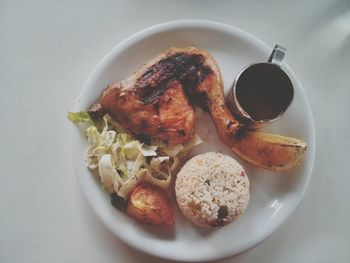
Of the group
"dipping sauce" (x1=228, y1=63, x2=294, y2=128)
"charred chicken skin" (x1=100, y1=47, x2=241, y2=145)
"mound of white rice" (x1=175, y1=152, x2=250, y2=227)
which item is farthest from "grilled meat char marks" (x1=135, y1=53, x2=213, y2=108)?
"mound of white rice" (x1=175, y1=152, x2=250, y2=227)

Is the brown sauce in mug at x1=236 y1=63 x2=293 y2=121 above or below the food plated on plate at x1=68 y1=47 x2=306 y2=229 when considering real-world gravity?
above

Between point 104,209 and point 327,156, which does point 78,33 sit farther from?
point 327,156

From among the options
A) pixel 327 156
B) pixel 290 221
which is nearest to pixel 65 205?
pixel 290 221

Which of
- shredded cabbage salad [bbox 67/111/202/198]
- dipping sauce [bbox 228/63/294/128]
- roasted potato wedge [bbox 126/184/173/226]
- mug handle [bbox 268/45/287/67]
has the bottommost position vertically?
roasted potato wedge [bbox 126/184/173/226]

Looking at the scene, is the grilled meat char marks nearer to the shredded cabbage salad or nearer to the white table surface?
the shredded cabbage salad

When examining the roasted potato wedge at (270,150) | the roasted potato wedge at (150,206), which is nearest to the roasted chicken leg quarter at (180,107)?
the roasted potato wedge at (270,150)

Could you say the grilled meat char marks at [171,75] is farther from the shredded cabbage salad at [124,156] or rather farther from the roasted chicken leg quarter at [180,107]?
the shredded cabbage salad at [124,156]

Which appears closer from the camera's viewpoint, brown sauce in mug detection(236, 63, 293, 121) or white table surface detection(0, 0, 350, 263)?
brown sauce in mug detection(236, 63, 293, 121)
